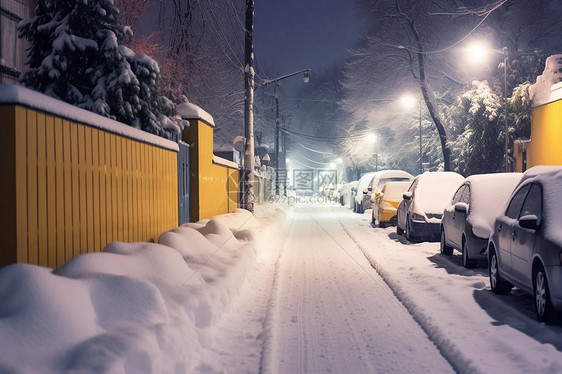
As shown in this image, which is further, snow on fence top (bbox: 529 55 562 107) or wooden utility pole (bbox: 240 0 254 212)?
wooden utility pole (bbox: 240 0 254 212)

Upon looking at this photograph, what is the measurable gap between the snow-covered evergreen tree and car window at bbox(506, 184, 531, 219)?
23.9 ft

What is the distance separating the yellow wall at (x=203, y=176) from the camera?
13555mm

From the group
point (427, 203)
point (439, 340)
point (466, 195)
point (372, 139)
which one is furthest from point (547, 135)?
point (372, 139)

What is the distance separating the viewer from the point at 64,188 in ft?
20.1

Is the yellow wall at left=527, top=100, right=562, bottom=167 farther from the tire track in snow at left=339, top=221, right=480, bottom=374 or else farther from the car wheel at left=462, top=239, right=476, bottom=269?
the tire track in snow at left=339, top=221, right=480, bottom=374

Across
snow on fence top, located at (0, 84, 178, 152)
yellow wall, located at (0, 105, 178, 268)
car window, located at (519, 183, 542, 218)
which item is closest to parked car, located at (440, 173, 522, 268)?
car window, located at (519, 183, 542, 218)

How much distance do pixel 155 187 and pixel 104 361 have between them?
6.68m

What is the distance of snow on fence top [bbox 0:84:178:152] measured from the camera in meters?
5.11

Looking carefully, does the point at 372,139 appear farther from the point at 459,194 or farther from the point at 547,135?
the point at 459,194

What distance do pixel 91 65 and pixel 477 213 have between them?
8180mm

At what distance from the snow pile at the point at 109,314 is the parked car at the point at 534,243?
3.69 metres

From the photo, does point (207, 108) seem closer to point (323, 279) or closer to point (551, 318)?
point (323, 279)

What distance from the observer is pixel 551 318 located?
5.89 metres

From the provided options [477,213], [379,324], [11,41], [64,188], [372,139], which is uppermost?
[372,139]
